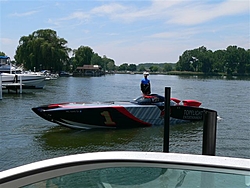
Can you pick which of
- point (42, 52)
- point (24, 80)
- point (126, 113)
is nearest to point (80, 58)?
point (42, 52)

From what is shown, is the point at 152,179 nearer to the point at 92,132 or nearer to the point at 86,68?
the point at 92,132

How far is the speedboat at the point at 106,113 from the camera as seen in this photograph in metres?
10.9

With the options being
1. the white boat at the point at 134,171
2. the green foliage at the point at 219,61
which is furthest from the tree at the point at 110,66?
the white boat at the point at 134,171

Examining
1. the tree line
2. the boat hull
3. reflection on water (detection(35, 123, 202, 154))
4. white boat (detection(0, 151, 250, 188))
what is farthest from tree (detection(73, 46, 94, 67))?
white boat (detection(0, 151, 250, 188))

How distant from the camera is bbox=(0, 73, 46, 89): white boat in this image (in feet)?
92.2

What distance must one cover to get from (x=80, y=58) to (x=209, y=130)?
328ft

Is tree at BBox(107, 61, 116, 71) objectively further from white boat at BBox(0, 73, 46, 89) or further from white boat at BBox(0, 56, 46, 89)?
white boat at BBox(0, 73, 46, 89)

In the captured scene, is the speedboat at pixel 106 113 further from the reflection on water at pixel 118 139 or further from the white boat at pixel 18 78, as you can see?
the white boat at pixel 18 78

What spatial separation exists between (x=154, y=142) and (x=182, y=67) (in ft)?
491

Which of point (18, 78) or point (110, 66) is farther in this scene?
point (110, 66)

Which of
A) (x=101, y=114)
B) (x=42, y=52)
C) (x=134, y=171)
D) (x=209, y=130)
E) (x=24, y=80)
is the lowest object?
(x=101, y=114)

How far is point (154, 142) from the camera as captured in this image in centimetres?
1029

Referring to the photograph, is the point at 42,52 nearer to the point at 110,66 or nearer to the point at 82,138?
the point at 82,138

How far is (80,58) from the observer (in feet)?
335
